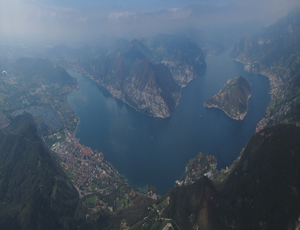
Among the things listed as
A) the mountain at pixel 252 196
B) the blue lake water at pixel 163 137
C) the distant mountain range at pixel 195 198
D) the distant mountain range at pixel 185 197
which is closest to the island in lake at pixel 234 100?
the blue lake water at pixel 163 137

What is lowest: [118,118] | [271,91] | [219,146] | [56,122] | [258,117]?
[56,122]

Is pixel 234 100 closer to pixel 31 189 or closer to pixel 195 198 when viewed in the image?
pixel 195 198

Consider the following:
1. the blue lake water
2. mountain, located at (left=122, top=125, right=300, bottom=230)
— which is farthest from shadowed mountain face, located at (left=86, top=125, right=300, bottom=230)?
the blue lake water

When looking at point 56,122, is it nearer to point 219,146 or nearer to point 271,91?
point 219,146

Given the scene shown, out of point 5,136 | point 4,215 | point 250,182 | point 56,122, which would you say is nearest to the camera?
point 250,182

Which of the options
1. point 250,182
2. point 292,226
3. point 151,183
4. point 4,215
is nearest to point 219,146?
point 151,183

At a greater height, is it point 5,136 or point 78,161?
point 5,136

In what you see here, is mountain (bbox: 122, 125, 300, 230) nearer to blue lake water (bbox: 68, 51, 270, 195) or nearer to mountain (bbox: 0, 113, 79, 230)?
blue lake water (bbox: 68, 51, 270, 195)
